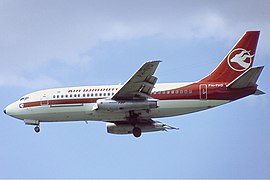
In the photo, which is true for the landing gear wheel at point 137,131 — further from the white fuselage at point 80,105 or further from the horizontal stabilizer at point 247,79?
the horizontal stabilizer at point 247,79

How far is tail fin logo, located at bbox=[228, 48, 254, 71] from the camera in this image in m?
71.4

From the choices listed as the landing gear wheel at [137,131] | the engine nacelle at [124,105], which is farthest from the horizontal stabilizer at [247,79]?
the landing gear wheel at [137,131]

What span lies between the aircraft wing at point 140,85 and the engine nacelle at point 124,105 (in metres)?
0.48

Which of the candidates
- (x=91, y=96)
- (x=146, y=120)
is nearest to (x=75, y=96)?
(x=91, y=96)

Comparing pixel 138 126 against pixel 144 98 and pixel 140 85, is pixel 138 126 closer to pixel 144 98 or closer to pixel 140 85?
pixel 144 98

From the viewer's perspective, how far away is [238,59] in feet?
235

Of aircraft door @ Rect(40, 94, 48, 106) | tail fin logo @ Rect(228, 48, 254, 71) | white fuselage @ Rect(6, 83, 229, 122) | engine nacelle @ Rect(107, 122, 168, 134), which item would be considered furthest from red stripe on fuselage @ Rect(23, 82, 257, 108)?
aircraft door @ Rect(40, 94, 48, 106)

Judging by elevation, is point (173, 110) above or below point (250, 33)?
below

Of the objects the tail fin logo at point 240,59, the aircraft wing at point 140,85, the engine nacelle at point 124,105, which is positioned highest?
the tail fin logo at point 240,59

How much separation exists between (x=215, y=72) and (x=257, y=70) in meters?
6.64

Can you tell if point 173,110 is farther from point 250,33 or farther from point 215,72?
point 250,33

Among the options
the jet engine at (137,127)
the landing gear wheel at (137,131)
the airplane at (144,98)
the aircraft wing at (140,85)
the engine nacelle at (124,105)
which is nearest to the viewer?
the aircraft wing at (140,85)

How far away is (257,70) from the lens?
6512cm

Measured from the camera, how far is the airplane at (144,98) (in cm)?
6862
